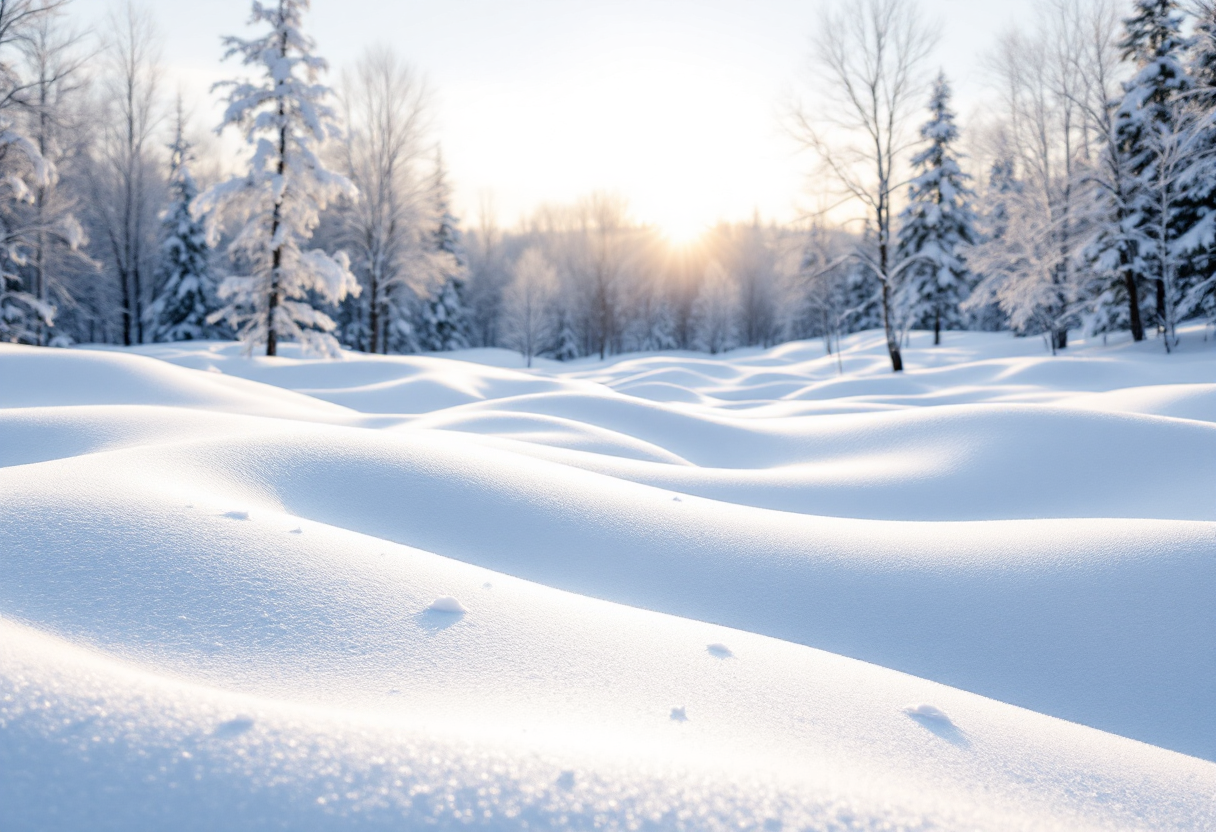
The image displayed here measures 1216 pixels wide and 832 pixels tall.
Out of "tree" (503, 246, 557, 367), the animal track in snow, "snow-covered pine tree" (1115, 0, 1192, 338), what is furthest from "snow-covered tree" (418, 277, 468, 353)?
the animal track in snow

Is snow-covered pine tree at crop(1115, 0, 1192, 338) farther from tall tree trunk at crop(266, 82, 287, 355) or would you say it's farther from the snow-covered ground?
tall tree trunk at crop(266, 82, 287, 355)

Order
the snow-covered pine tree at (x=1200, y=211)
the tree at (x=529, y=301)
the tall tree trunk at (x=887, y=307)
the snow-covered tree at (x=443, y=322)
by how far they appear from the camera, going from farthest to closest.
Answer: the snow-covered tree at (x=443, y=322) < the tree at (x=529, y=301) < the snow-covered pine tree at (x=1200, y=211) < the tall tree trunk at (x=887, y=307)

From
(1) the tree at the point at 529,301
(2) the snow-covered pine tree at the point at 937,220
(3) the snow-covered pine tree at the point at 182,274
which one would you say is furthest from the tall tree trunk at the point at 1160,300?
(3) the snow-covered pine tree at the point at 182,274

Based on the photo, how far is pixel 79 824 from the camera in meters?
0.98

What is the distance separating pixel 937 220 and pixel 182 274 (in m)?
37.6

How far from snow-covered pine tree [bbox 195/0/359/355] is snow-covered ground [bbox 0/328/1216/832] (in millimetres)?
10544

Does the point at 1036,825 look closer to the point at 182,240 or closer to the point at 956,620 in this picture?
the point at 956,620

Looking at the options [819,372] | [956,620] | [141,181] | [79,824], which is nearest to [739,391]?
[819,372]

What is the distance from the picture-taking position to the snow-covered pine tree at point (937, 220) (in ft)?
99.5

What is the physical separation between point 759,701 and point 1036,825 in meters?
0.69

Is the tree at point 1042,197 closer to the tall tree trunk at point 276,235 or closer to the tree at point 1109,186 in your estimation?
the tree at point 1109,186

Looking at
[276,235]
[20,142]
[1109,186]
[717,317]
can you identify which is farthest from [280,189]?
[717,317]

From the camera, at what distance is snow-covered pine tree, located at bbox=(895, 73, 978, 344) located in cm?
3033

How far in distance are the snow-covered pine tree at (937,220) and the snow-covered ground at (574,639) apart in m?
28.4
